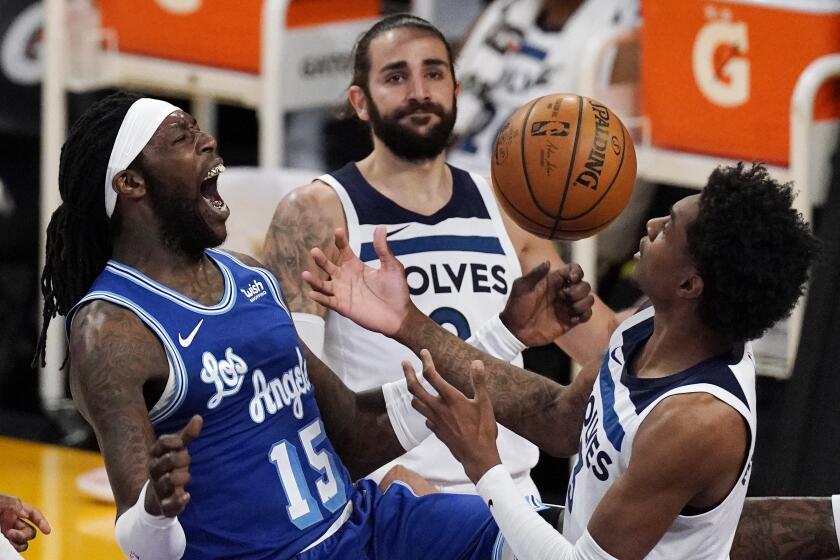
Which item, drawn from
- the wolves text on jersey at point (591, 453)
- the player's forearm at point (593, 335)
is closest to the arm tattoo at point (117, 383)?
the wolves text on jersey at point (591, 453)

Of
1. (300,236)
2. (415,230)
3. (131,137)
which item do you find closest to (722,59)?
(415,230)

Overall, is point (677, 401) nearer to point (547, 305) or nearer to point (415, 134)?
point (547, 305)

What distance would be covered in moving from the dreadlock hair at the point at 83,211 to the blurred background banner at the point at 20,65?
13.7 feet

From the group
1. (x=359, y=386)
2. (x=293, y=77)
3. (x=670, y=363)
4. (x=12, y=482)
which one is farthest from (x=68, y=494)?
(x=670, y=363)

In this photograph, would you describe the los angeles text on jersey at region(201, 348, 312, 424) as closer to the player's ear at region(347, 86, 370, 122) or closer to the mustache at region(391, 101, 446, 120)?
the mustache at region(391, 101, 446, 120)

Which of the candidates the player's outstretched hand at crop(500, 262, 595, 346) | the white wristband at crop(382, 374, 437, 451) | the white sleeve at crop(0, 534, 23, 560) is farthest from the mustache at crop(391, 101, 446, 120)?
the white sleeve at crop(0, 534, 23, 560)

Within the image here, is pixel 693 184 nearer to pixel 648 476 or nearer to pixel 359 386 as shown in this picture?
pixel 359 386

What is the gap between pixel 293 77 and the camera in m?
6.30

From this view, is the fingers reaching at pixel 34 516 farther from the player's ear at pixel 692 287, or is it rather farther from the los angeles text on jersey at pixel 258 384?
the player's ear at pixel 692 287

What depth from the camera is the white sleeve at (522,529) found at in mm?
3027

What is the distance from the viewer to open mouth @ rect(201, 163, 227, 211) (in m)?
3.33

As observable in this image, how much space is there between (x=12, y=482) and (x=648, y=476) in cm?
403

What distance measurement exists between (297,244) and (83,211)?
970 mm

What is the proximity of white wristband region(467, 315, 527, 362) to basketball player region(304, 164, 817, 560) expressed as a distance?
0.47 m
